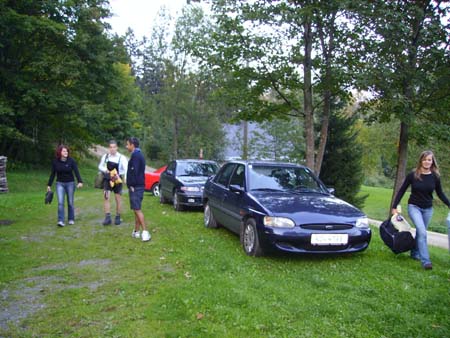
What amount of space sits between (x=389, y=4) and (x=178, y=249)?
6.85m

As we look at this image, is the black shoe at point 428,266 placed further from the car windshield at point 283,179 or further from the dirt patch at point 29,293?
the dirt patch at point 29,293

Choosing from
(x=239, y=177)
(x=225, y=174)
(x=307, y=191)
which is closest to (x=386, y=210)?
(x=225, y=174)

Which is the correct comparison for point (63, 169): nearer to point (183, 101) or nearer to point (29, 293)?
point (29, 293)

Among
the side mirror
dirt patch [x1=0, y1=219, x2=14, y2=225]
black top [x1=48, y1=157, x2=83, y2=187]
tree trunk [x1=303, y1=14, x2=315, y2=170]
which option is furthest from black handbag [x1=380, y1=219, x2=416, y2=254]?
dirt patch [x1=0, y1=219, x2=14, y2=225]

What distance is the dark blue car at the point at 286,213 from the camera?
229 inches

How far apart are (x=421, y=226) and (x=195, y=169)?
747cm

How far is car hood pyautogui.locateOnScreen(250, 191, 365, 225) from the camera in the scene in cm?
590

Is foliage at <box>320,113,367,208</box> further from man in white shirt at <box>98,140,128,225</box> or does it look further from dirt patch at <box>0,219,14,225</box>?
dirt patch at <box>0,219,14,225</box>

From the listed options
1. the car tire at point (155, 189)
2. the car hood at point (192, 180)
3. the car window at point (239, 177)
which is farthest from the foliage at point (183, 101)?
the car window at point (239, 177)

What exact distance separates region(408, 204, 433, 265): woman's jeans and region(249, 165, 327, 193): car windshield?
1722 mm

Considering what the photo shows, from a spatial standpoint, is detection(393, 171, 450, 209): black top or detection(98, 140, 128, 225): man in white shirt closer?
detection(393, 171, 450, 209): black top

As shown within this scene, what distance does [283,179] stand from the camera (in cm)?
729

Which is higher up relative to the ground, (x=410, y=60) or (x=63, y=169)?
(x=410, y=60)

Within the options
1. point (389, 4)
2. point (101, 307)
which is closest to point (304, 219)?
point (101, 307)
